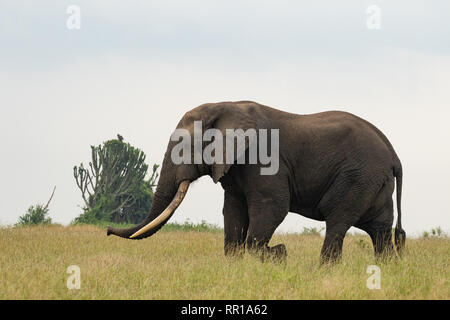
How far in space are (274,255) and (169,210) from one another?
187 centimetres

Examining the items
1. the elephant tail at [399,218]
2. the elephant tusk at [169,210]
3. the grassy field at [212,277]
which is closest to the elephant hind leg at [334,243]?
the grassy field at [212,277]

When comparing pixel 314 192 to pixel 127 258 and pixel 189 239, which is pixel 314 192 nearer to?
pixel 127 258

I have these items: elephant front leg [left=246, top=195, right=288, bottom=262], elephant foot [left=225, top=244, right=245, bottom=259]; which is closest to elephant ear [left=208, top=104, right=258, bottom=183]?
elephant front leg [left=246, top=195, right=288, bottom=262]

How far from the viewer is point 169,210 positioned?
34.9ft

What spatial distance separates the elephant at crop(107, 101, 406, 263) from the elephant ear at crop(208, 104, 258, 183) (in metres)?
0.02

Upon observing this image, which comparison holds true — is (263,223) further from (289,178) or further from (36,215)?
(36,215)

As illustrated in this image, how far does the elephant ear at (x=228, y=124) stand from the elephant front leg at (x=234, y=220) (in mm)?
829

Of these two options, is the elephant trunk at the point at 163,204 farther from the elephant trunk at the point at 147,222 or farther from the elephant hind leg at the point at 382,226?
the elephant hind leg at the point at 382,226

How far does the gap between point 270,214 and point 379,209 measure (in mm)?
2330

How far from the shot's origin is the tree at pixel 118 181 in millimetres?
28797

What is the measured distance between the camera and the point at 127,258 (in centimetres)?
1166

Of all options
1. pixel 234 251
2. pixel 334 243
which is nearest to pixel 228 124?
pixel 234 251

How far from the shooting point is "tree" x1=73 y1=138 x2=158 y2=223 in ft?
94.5
